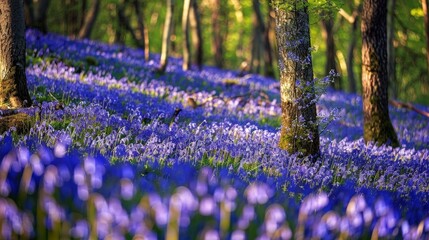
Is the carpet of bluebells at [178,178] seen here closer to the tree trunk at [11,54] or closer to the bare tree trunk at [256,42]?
the tree trunk at [11,54]

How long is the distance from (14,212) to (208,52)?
39053mm

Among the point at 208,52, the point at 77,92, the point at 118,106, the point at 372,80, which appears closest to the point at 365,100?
the point at 372,80

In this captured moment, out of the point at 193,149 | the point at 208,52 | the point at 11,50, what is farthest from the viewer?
the point at 208,52

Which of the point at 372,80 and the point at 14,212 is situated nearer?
the point at 14,212

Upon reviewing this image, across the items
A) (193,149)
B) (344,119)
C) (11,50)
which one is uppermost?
(11,50)

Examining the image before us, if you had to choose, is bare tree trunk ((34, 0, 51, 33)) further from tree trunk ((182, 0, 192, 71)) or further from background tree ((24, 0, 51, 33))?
tree trunk ((182, 0, 192, 71))

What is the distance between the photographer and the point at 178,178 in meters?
3.63

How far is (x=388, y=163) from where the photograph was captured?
675 cm

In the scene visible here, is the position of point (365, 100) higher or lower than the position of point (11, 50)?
lower

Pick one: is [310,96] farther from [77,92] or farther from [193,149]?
[77,92]

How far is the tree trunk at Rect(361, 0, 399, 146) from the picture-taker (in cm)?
830

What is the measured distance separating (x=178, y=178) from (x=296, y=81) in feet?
8.90

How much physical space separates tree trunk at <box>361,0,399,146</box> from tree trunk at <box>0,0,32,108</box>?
5.69 meters

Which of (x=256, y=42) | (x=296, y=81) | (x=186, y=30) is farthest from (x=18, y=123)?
(x=256, y=42)
